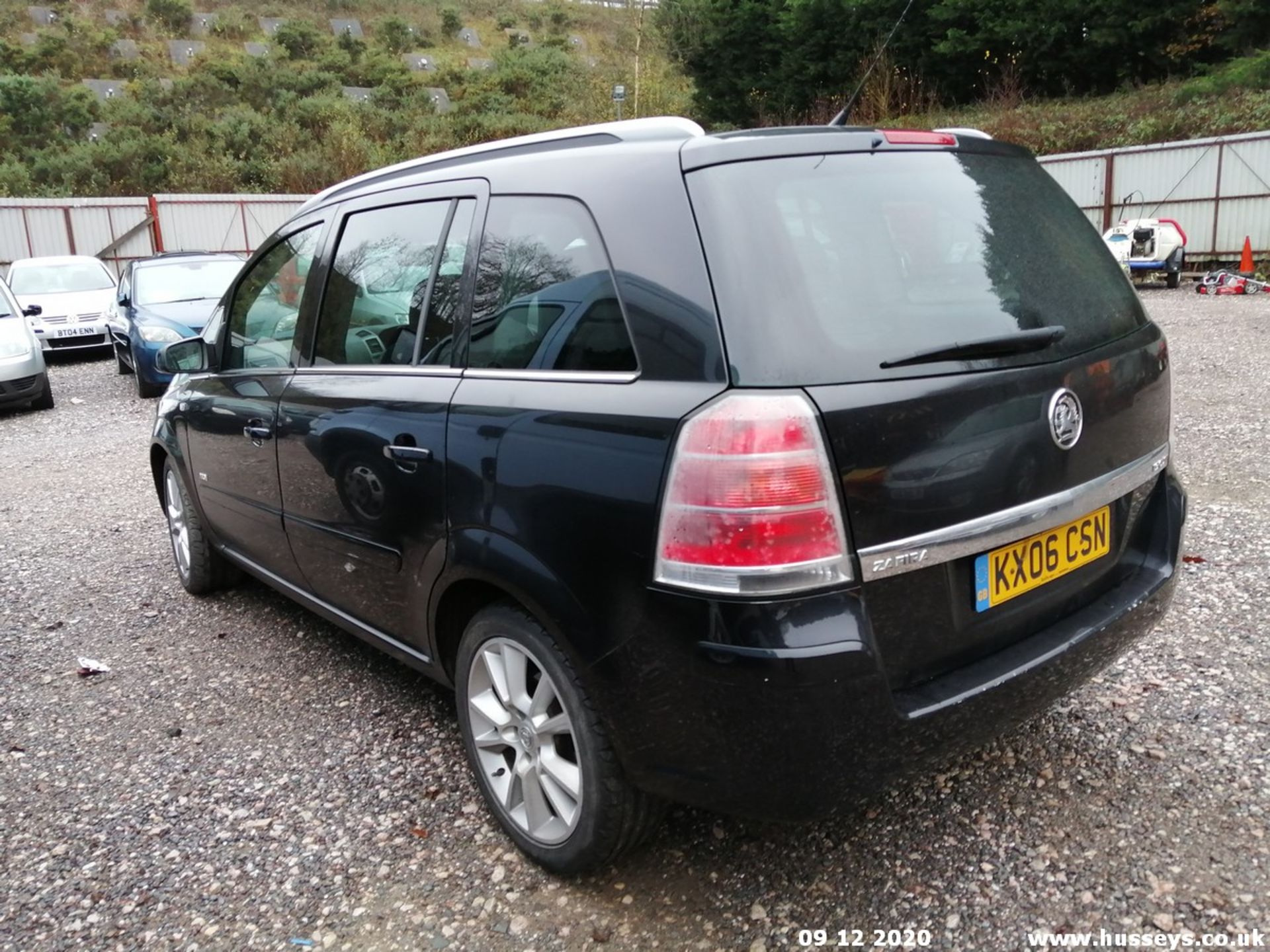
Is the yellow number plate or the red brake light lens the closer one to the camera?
the yellow number plate

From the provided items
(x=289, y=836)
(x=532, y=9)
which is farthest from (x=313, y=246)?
(x=532, y=9)

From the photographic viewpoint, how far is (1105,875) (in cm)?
235

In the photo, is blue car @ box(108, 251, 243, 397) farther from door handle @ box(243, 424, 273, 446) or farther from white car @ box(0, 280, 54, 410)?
door handle @ box(243, 424, 273, 446)

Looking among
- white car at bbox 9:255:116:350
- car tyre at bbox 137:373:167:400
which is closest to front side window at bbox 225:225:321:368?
car tyre at bbox 137:373:167:400

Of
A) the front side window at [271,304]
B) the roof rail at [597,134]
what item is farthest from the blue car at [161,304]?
the roof rail at [597,134]

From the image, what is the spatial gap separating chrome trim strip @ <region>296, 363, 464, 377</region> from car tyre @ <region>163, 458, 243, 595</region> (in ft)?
5.07

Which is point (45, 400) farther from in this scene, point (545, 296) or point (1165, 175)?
point (1165, 175)

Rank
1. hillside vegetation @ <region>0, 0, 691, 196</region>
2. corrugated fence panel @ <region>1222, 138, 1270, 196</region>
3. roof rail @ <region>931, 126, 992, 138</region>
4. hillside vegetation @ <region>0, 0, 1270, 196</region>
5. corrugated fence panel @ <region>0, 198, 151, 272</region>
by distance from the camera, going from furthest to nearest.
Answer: hillside vegetation @ <region>0, 0, 691, 196</region>, hillside vegetation @ <region>0, 0, 1270, 196</region>, corrugated fence panel @ <region>0, 198, 151, 272</region>, corrugated fence panel @ <region>1222, 138, 1270, 196</region>, roof rail @ <region>931, 126, 992, 138</region>

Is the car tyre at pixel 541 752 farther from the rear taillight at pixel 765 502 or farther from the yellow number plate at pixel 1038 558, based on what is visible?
the yellow number plate at pixel 1038 558

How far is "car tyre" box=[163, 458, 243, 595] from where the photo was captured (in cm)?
450

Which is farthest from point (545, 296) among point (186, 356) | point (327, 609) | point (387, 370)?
point (186, 356)

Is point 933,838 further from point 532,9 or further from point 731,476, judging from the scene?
point 532,9

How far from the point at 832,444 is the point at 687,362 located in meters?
0.34

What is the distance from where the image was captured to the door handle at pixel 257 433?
3443 millimetres
